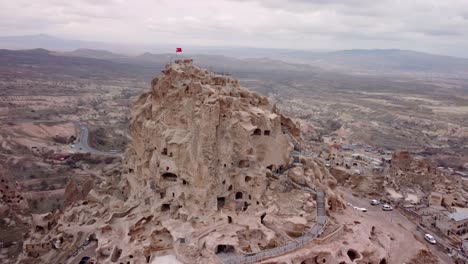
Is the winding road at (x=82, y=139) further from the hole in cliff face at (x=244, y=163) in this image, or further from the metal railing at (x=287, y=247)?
the metal railing at (x=287, y=247)

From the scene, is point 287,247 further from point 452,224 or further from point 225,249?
point 452,224

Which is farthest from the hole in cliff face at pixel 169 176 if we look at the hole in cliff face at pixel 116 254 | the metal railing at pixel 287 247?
the metal railing at pixel 287 247

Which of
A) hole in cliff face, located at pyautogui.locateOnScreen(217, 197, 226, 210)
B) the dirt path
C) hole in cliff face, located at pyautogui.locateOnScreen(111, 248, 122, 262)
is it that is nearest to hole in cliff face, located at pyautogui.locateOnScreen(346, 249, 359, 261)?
the dirt path

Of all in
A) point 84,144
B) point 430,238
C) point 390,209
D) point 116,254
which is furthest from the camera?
point 84,144

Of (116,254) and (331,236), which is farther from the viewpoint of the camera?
(331,236)

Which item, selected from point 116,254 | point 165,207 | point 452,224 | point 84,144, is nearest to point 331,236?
point 165,207

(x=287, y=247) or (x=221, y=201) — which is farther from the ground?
(x=221, y=201)

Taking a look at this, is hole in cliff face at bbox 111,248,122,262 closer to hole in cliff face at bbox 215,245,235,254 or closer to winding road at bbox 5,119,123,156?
hole in cliff face at bbox 215,245,235,254

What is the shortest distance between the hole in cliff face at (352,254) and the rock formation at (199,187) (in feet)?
13.5

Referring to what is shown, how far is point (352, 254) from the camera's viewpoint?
3406 centimetres

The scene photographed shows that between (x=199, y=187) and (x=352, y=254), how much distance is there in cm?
1458

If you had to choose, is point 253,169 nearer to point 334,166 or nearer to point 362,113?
point 334,166

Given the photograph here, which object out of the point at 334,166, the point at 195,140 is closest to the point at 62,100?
the point at 334,166

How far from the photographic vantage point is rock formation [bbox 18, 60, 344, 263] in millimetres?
34125
